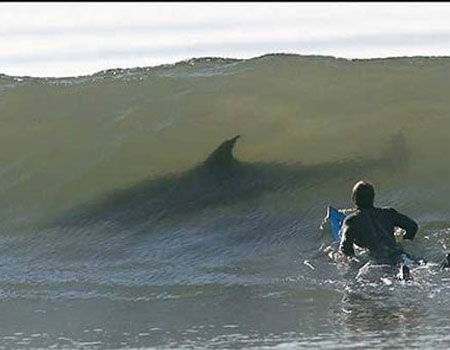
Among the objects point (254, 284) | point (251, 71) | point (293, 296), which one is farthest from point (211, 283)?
point (251, 71)

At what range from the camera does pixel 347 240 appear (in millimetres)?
10711

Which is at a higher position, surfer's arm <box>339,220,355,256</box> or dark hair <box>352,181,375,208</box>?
dark hair <box>352,181,375,208</box>

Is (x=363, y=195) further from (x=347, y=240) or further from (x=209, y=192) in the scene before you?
(x=209, y=192)

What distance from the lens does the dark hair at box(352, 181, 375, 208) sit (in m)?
10.8

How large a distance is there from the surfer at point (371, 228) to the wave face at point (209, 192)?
0.31 meters

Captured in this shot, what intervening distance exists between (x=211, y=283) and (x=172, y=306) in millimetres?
1057

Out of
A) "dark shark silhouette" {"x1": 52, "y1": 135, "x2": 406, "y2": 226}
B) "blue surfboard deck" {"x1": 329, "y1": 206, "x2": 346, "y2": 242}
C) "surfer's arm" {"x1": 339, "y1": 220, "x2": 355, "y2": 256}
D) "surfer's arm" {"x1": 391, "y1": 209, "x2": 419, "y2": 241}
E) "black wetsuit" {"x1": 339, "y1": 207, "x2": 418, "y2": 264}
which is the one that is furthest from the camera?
"dark shark silhouette" {"x1": 52, "y1": 135, "x2": 406, "y2": 226}

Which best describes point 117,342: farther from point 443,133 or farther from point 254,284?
point 443,133

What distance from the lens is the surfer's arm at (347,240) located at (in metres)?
10.7

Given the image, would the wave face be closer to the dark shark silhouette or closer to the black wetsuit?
the dark shark silhouette

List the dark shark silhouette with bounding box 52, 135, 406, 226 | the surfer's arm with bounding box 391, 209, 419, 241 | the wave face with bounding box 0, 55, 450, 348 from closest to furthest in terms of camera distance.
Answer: the wave face with bounding box 0, 55, 450, 348, the surfer's arm with bounding box 391, 209, 419, 241, the dark shark silhouette with bounding box 52, 135, 406, 226

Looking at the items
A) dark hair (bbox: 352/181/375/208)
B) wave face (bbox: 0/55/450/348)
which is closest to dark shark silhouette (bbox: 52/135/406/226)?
wave face (bbox: 0/55/450/348)

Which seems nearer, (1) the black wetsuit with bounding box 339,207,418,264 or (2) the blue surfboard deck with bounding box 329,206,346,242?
(1) the black wetsuit with bounding box 339,207,418,264

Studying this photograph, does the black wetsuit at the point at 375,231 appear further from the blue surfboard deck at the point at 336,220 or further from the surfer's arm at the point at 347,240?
the blue surfboard deck at the point at 336,220
